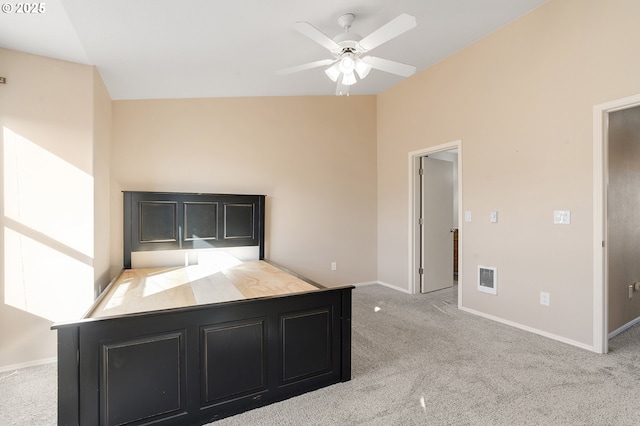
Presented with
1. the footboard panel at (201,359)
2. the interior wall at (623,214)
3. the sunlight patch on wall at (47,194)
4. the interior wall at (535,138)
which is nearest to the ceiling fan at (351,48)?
the interior wall at (535,138)

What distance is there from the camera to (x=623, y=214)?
3.02 meters

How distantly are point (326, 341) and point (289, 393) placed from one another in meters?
0.39

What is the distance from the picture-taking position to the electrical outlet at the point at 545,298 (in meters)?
2.93

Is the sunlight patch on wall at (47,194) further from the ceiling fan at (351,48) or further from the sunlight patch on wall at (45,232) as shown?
the ceiling fan at (351,48)

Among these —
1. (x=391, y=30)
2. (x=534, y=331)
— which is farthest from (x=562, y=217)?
(x=391, y=30)

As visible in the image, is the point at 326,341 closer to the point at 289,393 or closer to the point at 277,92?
the point at 289,393

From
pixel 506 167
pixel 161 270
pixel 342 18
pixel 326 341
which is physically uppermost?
pixel 342 18

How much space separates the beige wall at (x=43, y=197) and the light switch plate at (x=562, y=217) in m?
4.07

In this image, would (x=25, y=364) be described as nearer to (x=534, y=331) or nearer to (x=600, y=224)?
(x=534, y=331)

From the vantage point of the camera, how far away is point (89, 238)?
2.66 m

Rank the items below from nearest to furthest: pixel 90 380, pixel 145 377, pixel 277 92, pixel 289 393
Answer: pixel 90 380 → pixel 145 377 → pixel 289 393 → pixel 277 92

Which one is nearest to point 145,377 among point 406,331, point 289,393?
point 289,393

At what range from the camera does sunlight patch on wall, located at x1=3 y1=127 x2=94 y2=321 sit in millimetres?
2441

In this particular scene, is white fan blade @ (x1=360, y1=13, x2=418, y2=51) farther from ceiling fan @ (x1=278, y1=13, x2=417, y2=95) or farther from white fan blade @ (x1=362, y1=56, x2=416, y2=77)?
white fan blade @ (x1=362, y1=56, x2=416, y2=77)
